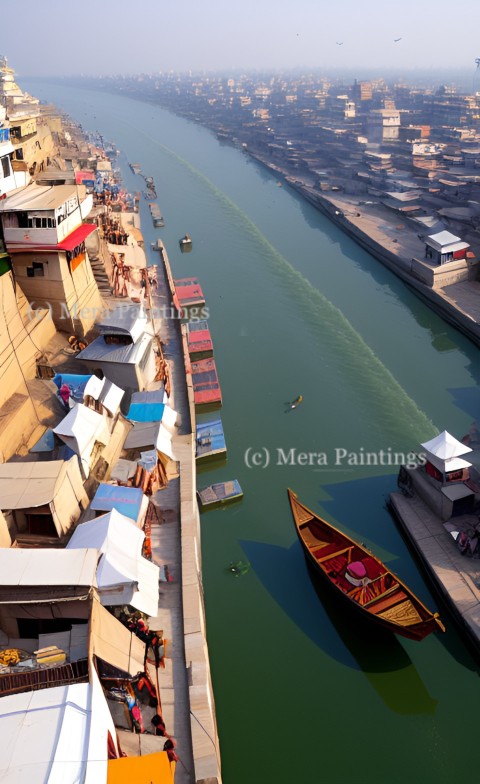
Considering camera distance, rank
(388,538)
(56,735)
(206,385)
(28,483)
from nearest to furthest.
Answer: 1. (56,735)
2. (28,483)
3. (388,538)
4. (206,385)

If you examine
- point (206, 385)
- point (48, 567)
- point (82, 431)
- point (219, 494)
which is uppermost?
point (82, 431)

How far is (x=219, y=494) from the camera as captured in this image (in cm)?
1961

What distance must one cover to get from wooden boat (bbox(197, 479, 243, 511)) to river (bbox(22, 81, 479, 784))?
1.42 feet

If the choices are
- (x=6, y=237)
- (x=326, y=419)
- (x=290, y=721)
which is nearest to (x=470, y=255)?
(x=326, y=419)

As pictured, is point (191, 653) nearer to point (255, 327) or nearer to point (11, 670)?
point (11, 670)

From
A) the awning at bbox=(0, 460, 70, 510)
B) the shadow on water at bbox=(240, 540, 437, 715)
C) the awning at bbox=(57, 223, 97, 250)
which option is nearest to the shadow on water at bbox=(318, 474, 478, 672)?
the shadow on water at bbox=(240, 540, 437, 715)

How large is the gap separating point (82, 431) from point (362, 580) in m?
8.93

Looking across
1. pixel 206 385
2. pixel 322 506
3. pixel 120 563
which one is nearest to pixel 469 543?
pixel 322 506

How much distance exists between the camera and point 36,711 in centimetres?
967

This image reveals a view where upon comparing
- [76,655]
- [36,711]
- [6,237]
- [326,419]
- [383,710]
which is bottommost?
[383,710]

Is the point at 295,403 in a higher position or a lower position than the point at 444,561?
higher

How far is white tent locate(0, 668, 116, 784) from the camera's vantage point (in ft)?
28.6

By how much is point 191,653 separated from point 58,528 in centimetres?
472

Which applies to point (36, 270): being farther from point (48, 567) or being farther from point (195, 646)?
point (195, 646)
